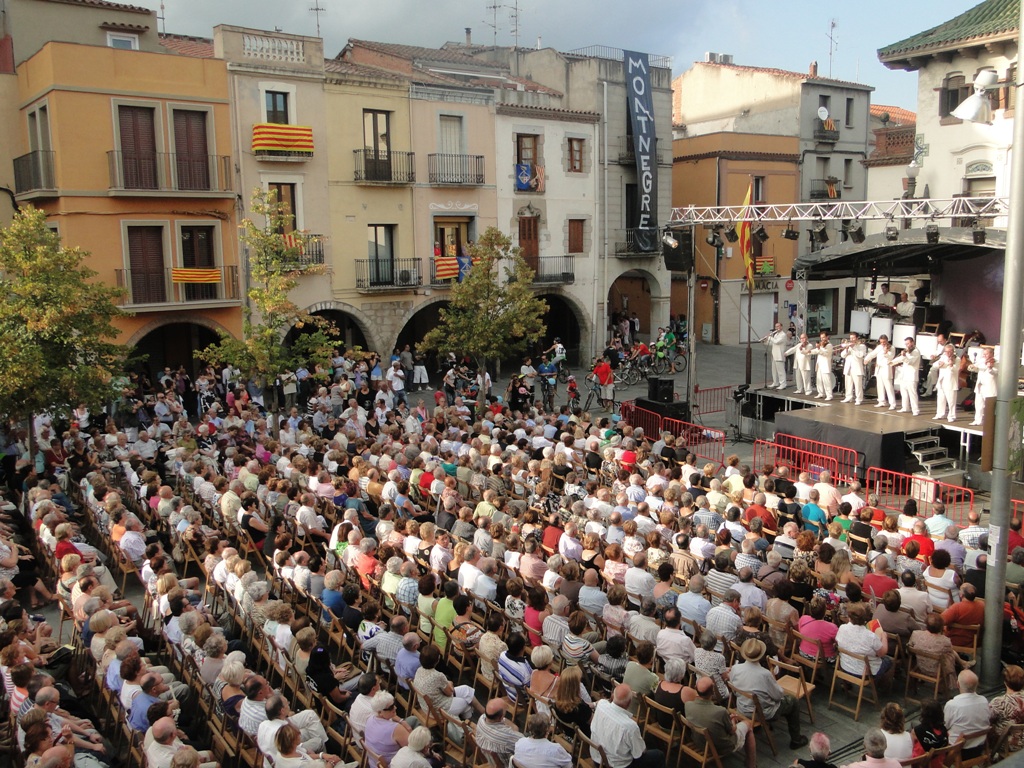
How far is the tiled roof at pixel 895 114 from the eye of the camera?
4815 centimetres

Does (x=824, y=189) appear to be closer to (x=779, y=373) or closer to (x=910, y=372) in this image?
(x=779, y=373)

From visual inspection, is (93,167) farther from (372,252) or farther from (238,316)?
(372,252)

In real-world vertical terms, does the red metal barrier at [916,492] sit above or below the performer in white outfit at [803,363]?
below

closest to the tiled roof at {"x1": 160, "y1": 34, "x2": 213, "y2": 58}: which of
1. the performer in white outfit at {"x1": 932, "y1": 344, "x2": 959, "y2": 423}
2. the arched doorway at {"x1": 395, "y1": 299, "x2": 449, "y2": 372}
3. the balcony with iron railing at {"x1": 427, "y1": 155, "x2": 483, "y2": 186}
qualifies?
the balcony with iron railing at {"x1": 427, "y1": 155, "x2": 483, "y2": 186}

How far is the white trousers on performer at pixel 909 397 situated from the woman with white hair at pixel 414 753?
15.3 m

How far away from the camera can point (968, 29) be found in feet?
78.3

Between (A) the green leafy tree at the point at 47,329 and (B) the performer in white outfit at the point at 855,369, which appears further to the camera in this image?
(B) the performer in white outfit at the point at 855,369

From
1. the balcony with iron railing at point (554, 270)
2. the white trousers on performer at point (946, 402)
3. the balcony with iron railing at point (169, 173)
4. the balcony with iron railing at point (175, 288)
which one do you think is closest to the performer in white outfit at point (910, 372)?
the white trousers on performer at point (946, 402)

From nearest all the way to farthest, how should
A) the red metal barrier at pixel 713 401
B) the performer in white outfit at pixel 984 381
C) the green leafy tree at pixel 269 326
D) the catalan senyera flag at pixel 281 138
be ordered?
1. the performer in white outfit at pixel 984 381
2. the green leafy tree at pixel 269 326
3. the red metal barrier at pixel 713 401
4. the catalan senyera flag at pixel 281 138

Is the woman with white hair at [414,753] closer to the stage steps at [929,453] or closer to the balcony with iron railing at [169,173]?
the stage steps at [929,453]

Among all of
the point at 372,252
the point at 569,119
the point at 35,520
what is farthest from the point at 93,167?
the point at 569,119

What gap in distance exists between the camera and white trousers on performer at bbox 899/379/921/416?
18703 millimetres

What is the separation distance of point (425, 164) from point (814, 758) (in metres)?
24.5

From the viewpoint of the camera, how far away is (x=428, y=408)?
26.1 meters
